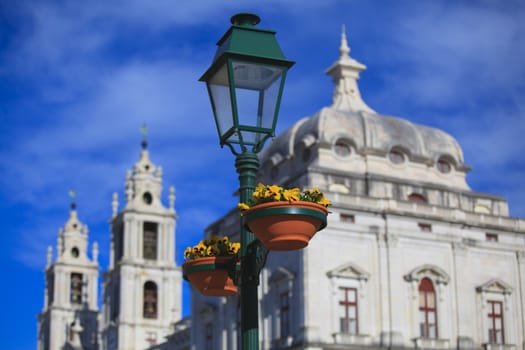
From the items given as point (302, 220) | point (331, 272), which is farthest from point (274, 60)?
point (331, 272)

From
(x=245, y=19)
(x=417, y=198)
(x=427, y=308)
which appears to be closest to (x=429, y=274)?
(x=427, y=308)

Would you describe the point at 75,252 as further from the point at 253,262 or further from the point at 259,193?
the point at 259,193

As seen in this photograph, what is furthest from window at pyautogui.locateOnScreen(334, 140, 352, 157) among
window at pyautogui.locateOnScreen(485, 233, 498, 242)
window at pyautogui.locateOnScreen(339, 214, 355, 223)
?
window at pyautogui.locateOnScreen(485, 233, 498, 242)

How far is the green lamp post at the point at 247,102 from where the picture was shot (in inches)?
334

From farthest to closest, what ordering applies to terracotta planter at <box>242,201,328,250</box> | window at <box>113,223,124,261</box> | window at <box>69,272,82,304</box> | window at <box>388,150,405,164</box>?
window at <box>69,272,82,304</box>
window at <box>113,223,124,261</box>
window at <box>388,150,405,164</box>
terracotta planter at <box>242,201,328,250</box>

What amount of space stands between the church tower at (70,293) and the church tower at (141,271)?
1324cm

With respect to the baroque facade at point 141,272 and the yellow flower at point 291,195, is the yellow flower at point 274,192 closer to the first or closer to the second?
the yellow flower at point 291,195

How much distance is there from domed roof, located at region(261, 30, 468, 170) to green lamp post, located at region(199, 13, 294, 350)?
3869 cm

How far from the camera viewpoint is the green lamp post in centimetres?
848

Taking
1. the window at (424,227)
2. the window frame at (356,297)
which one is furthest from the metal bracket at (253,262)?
the window at (424,227)

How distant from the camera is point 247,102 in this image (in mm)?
8578

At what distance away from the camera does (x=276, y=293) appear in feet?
143

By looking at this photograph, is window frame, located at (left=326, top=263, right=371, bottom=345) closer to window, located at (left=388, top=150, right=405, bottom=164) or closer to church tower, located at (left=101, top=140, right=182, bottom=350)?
window, located at (left=388, top=150, right=405, bottom=164)

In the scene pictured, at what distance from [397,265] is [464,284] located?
3769 mm
